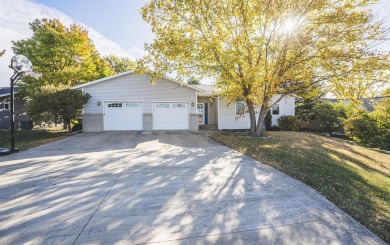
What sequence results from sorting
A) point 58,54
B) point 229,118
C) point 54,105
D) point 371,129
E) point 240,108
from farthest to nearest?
point 240,108
point 229,118
point 58,54
point 371,129
point 54,105

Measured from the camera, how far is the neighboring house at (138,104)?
13.9 meters

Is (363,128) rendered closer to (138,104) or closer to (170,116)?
(170,116)

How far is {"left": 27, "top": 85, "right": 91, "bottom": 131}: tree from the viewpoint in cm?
1136

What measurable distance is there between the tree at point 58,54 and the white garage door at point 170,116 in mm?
8176

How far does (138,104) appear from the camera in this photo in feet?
47.6

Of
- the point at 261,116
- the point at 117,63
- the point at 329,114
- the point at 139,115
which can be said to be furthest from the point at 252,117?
the point at 117,63

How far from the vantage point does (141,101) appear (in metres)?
14.5

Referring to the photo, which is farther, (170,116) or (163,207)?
(170,116)

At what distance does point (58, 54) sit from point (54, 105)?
7.15 m

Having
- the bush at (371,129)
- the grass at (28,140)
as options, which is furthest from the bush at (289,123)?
the grass at (28,140)

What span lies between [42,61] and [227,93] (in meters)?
15.7

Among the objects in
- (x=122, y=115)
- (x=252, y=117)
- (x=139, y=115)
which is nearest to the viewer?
(x=252, y=117)

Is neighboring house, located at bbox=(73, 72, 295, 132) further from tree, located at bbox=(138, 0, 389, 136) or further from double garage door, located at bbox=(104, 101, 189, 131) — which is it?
tree, located at bbox=(138, 0, 389, 136)

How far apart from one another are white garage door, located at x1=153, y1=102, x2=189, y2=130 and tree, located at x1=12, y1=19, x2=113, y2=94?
26.8 ft
